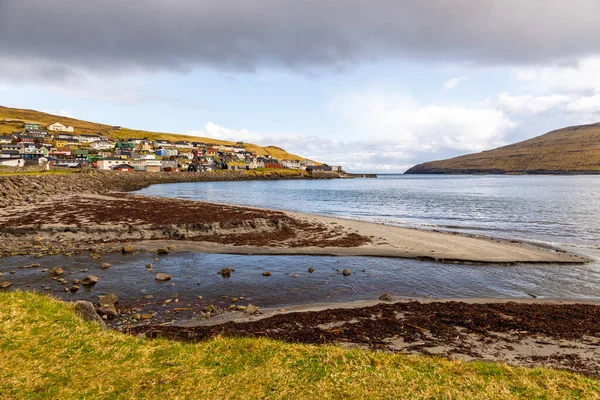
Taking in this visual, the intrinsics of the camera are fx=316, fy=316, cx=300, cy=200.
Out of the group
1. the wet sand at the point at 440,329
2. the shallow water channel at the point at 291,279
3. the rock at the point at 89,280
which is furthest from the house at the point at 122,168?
the wet sand at the point at 440,329

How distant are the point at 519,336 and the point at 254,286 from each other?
15115 millimetres

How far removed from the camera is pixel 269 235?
38.3 m

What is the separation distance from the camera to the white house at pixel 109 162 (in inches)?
6545

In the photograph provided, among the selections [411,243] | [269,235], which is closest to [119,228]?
[269,235]

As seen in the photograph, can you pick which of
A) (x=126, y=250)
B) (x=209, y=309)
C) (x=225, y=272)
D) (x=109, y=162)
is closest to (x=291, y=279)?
(x=225, y=272)

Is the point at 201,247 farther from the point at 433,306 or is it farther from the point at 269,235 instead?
the point at 433,306

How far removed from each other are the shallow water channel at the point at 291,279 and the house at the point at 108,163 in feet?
537

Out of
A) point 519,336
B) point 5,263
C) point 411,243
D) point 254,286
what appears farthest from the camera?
point 411,243

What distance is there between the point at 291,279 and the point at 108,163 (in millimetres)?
179269

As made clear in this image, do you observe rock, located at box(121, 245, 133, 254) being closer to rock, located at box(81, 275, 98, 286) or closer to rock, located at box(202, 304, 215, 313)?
rock, located at box(81, 275, 98, 286)

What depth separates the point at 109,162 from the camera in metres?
169

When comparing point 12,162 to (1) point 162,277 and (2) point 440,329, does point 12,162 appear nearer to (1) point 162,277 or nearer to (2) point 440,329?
(1) point 162,277

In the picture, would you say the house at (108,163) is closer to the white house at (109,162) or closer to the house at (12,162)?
the white house at (109,162)

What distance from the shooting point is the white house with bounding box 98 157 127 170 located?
166250mm
